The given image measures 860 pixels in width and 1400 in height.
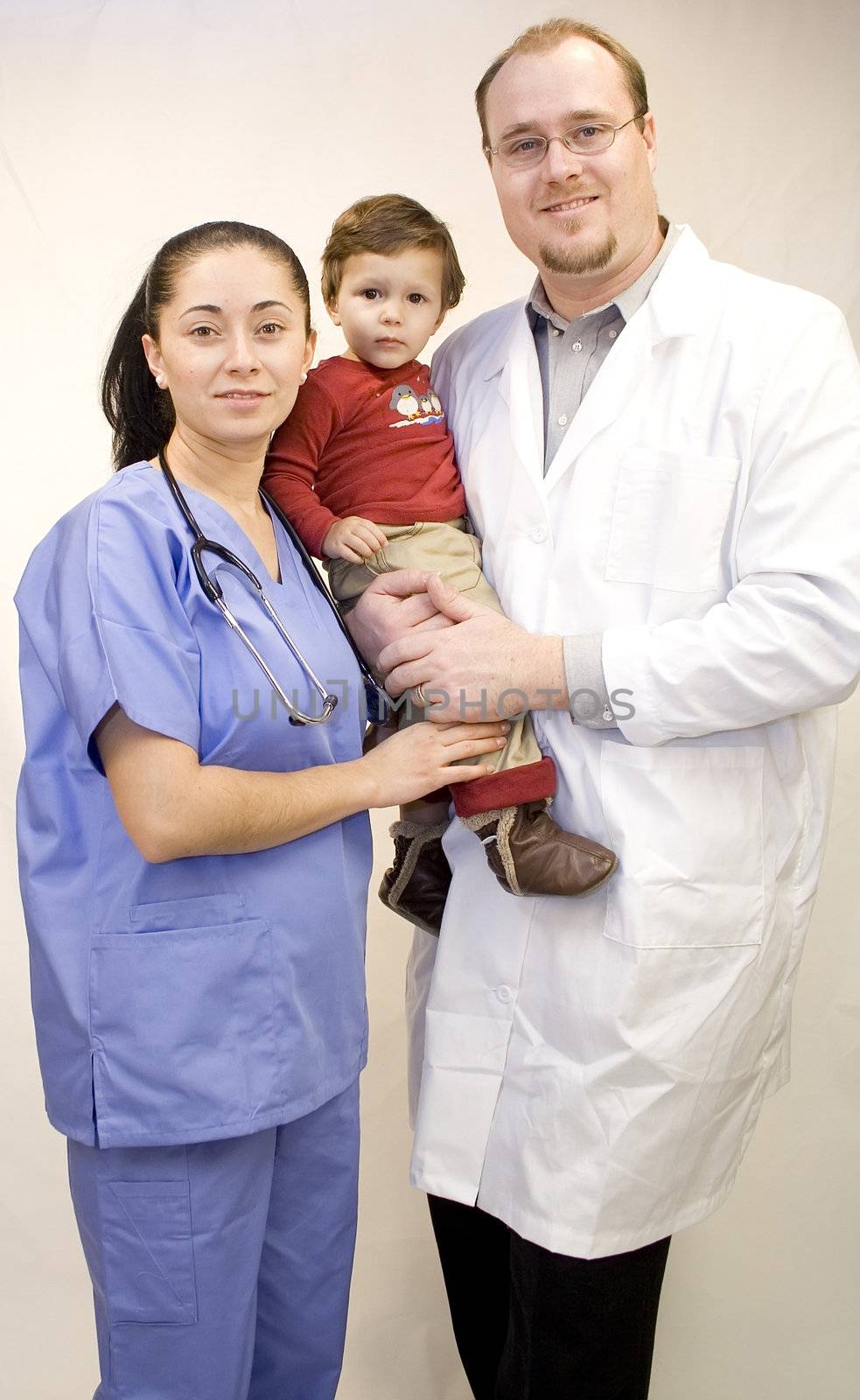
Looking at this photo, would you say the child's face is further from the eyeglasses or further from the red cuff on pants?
the red cuff on pants

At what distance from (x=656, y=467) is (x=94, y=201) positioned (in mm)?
1654

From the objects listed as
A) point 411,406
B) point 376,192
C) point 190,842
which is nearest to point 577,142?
point 411,406

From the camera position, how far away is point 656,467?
1.83m

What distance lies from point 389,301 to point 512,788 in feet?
2.46

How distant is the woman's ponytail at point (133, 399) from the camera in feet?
6.23

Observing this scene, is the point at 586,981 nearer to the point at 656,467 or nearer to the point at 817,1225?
the point at 656,467

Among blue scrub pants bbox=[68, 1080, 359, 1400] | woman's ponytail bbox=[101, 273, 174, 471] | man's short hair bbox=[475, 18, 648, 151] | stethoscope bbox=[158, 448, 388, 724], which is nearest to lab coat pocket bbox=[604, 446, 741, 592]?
stethoscope bbox=[158, 448, 388, 724]

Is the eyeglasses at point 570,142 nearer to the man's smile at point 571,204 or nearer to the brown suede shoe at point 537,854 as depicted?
the man's smile at point 571,204

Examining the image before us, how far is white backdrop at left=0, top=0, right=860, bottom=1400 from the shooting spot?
286 centimetres

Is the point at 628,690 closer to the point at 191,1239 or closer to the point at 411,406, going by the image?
the point at 411,406

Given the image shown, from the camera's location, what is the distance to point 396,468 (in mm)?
2025

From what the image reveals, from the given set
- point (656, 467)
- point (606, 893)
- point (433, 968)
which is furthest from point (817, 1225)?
point (656, 467)

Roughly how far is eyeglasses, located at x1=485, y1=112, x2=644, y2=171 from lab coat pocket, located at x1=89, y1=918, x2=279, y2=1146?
3.65ft

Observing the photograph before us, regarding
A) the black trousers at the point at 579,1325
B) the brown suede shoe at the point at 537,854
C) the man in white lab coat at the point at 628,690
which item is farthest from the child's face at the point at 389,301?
the black trousers at the point at 579,1325
